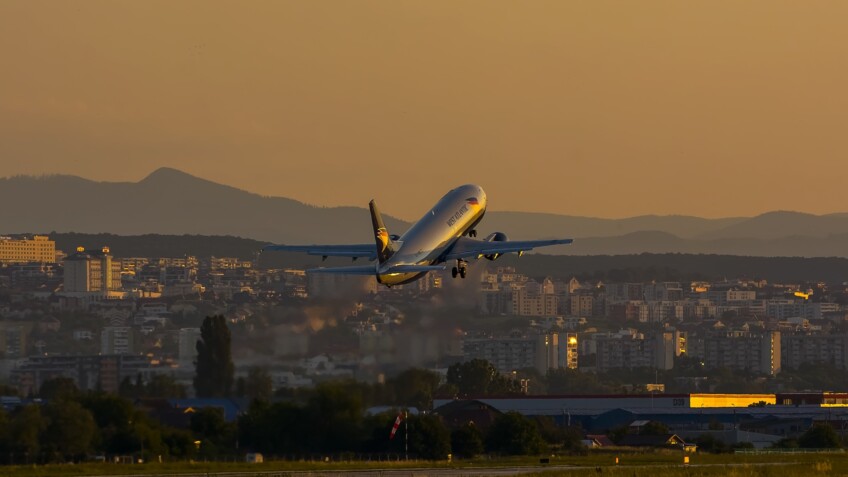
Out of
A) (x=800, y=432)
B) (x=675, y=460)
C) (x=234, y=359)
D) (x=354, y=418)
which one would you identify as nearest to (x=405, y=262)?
(x=354, y=418)

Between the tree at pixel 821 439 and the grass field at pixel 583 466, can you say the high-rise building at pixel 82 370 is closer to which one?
the grass field at pixel 583 466

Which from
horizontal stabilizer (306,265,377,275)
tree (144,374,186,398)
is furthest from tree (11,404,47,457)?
tree (144,374,186,398)

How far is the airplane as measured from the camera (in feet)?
318

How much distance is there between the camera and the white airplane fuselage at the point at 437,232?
97812 millimetres

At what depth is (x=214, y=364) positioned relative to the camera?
390 ft

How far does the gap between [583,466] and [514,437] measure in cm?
1740

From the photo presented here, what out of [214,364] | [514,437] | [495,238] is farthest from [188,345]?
[514,437]

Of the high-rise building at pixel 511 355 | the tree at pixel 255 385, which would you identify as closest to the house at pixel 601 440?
the tree at pixel 255 385

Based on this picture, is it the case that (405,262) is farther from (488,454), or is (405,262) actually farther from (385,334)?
(385,334)

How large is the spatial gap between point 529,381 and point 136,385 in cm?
6424

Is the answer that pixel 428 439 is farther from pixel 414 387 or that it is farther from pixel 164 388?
pixel 164 388

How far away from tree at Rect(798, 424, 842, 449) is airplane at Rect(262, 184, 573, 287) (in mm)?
24212

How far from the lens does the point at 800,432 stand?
468 feet

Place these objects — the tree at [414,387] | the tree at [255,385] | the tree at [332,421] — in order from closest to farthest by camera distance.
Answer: the tree at [332,421]
the tree at [255,385]
the tree at [414,387]
